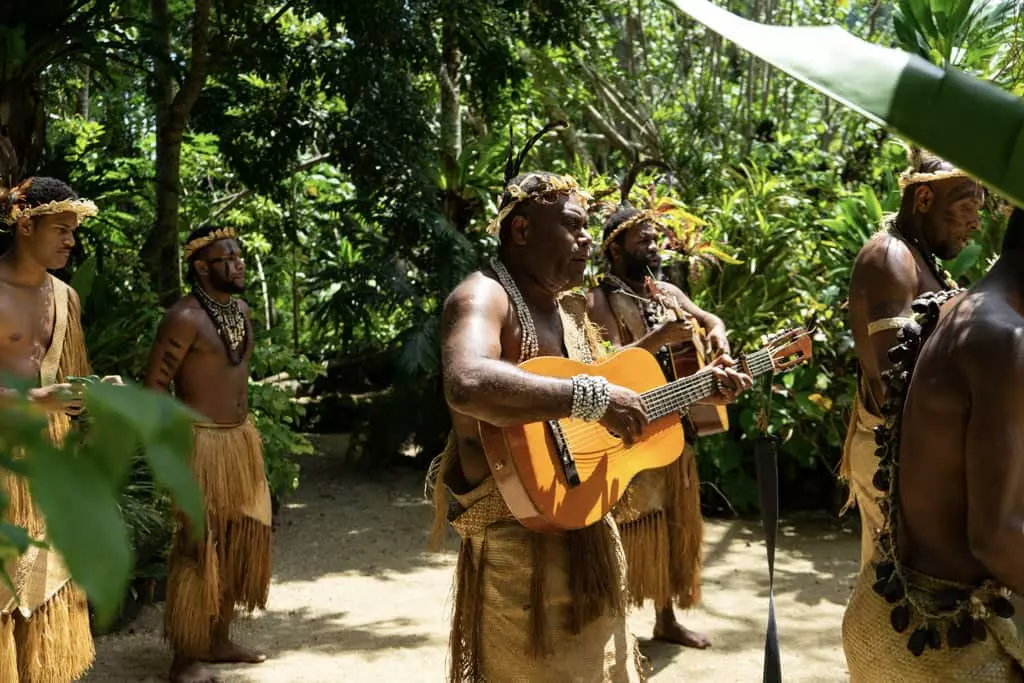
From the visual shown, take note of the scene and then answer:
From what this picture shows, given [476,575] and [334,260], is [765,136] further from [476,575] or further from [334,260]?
[476,575]

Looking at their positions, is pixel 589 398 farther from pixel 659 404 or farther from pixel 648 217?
pixel 648 217

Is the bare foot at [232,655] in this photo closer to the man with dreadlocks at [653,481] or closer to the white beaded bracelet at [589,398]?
the man with dreadlocks at [653,481]

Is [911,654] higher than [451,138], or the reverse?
[451,138]

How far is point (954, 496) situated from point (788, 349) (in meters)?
2.08

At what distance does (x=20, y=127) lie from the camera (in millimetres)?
5895

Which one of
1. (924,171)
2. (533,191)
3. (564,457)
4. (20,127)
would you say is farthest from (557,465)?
(20,127)

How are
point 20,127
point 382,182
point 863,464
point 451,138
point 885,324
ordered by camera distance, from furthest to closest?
point 451,138 → point 382,182 → point 20,127 → point 863,464 → point 885,324

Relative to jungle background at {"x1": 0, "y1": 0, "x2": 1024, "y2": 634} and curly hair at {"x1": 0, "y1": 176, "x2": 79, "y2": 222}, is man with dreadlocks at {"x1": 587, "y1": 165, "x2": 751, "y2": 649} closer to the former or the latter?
jungle background at {"x1": 0, "y1": 0, "x2": 1024, "y2": 634}

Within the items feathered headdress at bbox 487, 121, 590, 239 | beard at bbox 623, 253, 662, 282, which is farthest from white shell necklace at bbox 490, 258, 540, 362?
beard at bbox 623, 253, 662, 282

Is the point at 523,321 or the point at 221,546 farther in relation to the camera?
the point at 221,546

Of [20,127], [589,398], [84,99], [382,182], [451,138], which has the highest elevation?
[84,99]

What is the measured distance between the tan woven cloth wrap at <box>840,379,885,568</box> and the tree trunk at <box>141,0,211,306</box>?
15.7 ft

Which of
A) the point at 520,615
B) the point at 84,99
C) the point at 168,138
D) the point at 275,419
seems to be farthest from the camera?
the point at 84,99

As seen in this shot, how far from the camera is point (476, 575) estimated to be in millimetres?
3055
